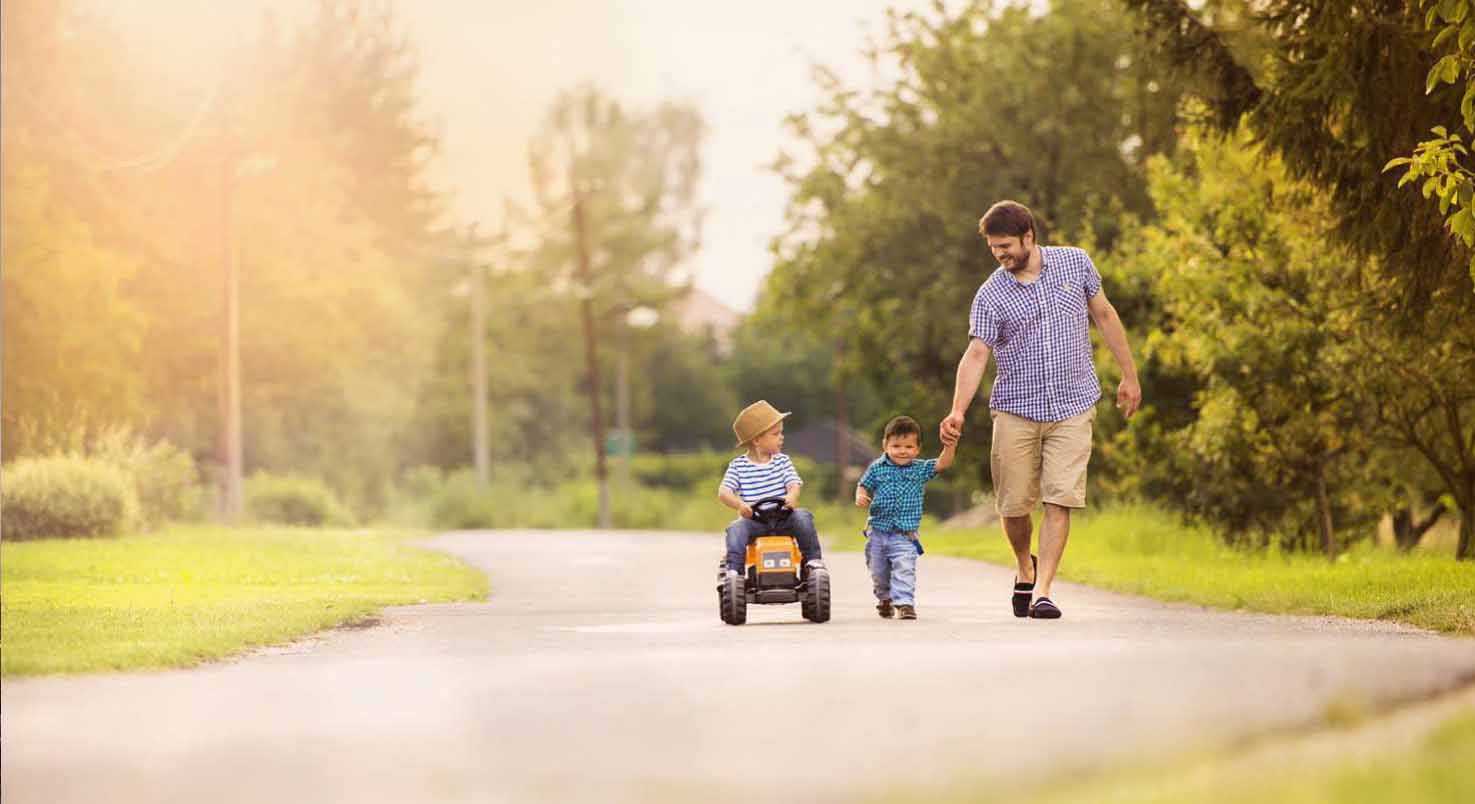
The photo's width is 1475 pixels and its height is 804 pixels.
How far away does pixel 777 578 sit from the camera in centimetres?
1219

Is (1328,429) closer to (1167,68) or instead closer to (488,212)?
(1167,68)

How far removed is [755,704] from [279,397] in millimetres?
58135

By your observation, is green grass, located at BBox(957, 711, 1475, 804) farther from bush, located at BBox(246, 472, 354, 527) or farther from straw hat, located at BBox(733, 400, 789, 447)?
bush, located at BBox(246, 472, 354, 527)

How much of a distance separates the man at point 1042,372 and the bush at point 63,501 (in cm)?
1925

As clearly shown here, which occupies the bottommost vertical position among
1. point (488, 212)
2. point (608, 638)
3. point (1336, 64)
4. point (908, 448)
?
point (608, 638)

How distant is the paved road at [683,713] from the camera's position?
564 cm

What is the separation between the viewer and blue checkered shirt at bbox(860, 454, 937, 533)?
1228 cm

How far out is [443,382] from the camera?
85688mm

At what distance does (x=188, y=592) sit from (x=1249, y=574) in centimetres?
811

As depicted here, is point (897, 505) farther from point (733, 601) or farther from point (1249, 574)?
point (1249, 574)

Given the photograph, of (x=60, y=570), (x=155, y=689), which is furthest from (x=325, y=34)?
(x=155, y=689)

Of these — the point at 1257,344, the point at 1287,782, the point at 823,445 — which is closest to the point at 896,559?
the point at 1287,782

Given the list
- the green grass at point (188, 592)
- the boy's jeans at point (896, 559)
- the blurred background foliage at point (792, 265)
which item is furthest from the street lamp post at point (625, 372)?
the boy's jeans at point (896, 559)

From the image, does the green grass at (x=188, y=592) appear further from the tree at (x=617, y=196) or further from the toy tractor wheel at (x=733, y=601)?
the tree at (x=617, y=196)
